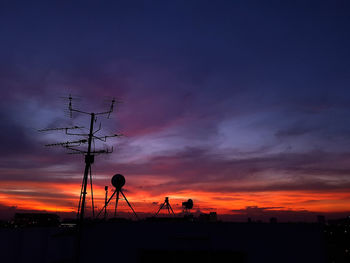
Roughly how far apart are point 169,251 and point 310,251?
777 cm

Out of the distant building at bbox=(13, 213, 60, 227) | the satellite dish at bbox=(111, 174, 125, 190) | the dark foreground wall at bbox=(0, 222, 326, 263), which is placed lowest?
the distant building at bbox=(13, 213, 60, 227)

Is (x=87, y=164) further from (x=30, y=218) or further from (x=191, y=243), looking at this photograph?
(x=30, y=218)

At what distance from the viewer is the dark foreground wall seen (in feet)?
49.0

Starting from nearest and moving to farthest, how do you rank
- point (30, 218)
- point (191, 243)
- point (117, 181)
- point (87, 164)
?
point (191, 243) → point (87, 164) → point (117, 181) → point (30, 218)

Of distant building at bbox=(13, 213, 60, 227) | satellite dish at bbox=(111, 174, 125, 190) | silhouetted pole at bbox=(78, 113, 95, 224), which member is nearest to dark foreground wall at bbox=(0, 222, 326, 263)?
silhouetted pole at bbox=(78, 113, 95, 224)

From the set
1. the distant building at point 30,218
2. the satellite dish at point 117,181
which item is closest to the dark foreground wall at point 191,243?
the satellite dish at point 117,181

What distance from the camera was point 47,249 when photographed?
65.2ft

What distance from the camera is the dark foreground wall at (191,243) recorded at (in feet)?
49.0

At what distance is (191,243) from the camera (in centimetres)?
1594

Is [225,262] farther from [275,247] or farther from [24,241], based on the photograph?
[24,241]

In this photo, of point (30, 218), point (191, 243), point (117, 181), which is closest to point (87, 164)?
point (117, 181)

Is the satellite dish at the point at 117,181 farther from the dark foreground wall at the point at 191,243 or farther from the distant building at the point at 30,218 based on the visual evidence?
the distant building at the point at 30,218

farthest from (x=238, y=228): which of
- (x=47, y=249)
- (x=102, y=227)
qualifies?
(x=47, y=249)

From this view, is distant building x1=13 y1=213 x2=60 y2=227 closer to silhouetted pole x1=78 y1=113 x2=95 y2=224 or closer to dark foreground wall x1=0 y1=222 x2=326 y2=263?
silhouetted pole x1=78 y1=113 x2=95 y2=224
